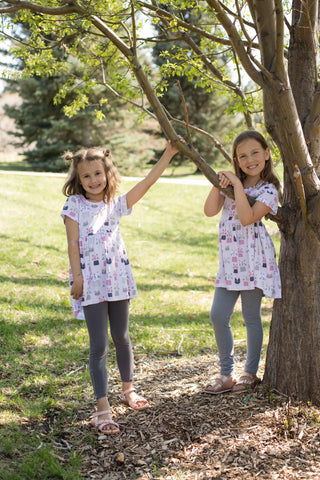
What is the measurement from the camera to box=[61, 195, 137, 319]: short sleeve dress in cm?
280

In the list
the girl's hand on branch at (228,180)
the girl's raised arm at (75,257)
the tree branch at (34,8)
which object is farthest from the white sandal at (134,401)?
the tree branch at (34,8)

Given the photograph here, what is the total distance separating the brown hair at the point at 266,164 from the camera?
298cm

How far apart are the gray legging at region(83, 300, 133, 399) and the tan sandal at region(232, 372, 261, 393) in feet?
2.41

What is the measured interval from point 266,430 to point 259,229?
113cm

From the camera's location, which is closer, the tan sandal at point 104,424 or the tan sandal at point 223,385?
the tan sandal at point 104,424

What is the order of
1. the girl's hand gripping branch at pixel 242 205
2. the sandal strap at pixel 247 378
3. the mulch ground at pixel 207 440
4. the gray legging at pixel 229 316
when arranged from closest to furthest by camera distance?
the mulch ground at pixel 207 440
the girl's hand gripping branch at pixel 242 205
the gray legging at pixel 229 316
the sandal strap at pixel 247 378

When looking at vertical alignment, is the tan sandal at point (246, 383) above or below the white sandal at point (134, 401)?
above

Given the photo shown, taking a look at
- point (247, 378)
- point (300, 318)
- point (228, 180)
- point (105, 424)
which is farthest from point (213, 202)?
point (105, 424)

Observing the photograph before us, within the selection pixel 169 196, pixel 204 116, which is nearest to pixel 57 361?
pixel 169 196

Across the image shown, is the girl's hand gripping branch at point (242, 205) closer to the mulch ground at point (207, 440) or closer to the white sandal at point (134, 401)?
the mulch ground at point (207, 440)

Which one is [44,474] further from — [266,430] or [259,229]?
[259,229]

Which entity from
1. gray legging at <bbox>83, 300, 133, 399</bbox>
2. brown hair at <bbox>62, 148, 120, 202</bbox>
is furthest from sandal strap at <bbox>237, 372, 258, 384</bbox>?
brown hair at <bbox>62, 148, 120, 202</bbox>

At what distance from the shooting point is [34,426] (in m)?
2.86

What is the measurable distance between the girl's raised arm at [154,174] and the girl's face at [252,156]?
46cm
